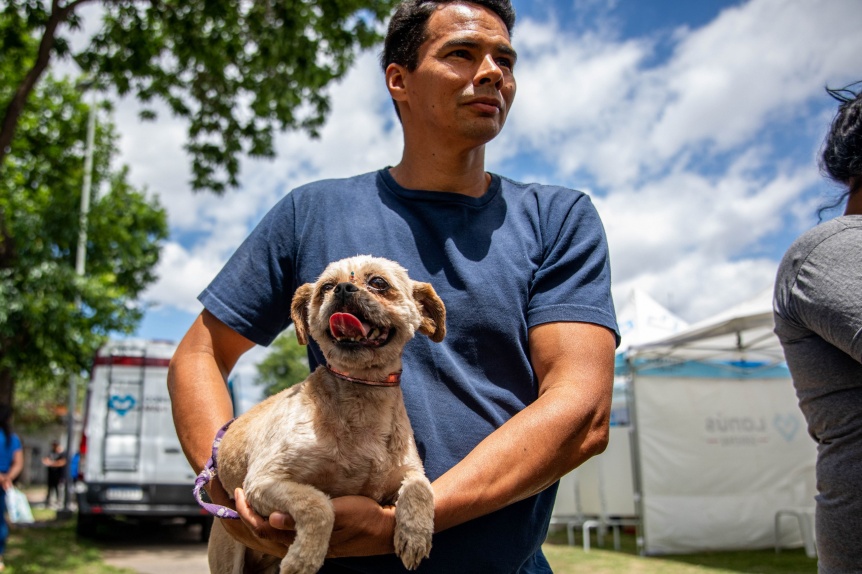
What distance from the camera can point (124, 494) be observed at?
46.4 feet

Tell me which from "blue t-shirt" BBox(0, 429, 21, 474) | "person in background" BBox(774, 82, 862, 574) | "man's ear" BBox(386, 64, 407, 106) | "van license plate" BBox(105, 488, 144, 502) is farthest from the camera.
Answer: "van license plate" BBox(105, 488, 144, 502)

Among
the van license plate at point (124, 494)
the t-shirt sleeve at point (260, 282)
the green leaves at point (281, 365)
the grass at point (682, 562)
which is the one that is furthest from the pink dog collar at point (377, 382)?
the green leaves at point (281, 365)

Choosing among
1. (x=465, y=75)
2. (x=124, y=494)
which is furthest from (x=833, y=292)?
(x=124, y=494)

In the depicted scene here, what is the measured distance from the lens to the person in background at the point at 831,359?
2.31 m

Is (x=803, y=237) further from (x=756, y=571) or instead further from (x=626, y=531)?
(x=626, y=531)

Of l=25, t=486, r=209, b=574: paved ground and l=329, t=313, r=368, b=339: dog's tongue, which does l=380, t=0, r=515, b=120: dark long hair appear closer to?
l=329, t=313, r=368, b=339: dog's tongue

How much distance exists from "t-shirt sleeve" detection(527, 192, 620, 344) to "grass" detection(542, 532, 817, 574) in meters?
10.4

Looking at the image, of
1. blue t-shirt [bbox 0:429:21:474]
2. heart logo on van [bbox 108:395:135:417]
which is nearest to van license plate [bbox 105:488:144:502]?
heart logo on van [bbox 108:395:135:417]

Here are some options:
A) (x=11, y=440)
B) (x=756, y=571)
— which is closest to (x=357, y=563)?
(x=756, y=571)

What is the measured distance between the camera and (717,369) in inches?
558

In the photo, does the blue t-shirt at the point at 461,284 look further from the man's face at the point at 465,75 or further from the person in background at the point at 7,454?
the person in background at the point at 7,454

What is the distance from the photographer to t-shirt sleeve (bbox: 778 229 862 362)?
2262mm

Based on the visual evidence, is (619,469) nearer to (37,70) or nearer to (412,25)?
(37,70)

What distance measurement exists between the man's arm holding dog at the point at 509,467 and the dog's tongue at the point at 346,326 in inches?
17.1
